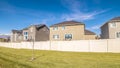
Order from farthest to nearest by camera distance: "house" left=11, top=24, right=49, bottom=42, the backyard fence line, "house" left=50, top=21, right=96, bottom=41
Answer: "house" left=11, top=24, right=49, bottom=42 < "house" left=50, top=21, right=96, bottom=41 < the backyard fence line

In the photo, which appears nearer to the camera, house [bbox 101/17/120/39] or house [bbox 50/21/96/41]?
house [bbox 101/17/120/39]

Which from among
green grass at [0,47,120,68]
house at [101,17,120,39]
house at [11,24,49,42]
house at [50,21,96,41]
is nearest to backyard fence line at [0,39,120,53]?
green grass at [0,47,120,68]

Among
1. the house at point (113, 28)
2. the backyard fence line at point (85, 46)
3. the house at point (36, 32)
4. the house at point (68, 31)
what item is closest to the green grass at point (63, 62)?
the backyard fence line at point (85, 46)

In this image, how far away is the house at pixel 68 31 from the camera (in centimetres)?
4606

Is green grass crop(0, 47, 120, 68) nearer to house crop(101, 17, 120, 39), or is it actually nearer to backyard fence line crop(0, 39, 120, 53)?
backyard fence line crop(0, 39, 120, 53)

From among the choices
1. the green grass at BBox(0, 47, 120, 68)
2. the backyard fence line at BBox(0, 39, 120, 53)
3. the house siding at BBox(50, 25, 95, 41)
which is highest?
the house siding at BBox(50, 25, 95, 41)

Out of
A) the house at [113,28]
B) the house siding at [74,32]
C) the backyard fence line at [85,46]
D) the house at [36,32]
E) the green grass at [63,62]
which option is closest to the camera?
the green grass at [63,62]

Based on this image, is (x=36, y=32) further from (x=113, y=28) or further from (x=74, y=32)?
(x=113, y=28)

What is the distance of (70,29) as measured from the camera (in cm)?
4741

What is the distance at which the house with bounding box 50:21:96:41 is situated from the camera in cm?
4606

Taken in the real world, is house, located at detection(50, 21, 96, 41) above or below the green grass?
above

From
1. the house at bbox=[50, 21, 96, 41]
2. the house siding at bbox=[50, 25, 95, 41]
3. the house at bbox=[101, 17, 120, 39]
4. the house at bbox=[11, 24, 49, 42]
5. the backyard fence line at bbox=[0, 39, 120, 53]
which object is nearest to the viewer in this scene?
the backyard fence line at bbox=[0, 39, 120, 53]

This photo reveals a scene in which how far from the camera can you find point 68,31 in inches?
1869

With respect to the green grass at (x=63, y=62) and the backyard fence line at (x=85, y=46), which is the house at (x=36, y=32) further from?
the green grass at (x=63, y=62)
